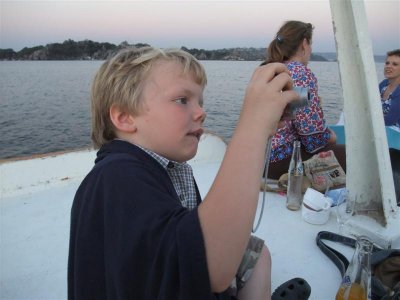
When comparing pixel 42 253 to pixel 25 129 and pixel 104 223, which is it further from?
pixel 25 129

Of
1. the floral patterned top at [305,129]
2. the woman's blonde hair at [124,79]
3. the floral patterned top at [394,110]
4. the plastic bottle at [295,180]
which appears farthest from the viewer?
the floral patterned top at [394,110]

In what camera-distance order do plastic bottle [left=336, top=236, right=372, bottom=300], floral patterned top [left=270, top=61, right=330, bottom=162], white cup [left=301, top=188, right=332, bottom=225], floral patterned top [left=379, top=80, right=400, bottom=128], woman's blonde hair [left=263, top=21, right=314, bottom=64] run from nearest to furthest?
plastic bottle [left=336, top=236, right=372, bottom=300], white cup [left=301, top=188, right=332, bottom=225], floral patterned top [left=270, top=61, right=330, bottom=162], woman's blonde hair [left=263, top=21, right=314, bottom=64], floral patterned top [left=379, top=80, right=400, bottom=128]

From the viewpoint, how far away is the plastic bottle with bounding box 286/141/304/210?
2.08 m

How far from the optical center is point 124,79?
976 millimetres

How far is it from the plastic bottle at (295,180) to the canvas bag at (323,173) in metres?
0.19

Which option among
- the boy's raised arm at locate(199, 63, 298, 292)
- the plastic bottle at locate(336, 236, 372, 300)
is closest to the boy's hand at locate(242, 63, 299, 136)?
the boy's raised arm at locate(199, 63, 298, 292)

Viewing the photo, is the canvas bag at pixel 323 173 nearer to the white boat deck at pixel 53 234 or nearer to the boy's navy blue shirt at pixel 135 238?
the white boat deck at pixel 53 234

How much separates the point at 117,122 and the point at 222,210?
474 millimetres

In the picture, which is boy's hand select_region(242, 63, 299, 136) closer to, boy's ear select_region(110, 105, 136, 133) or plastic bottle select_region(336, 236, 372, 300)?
boy's ear select_region(110, 105, 136, 133)

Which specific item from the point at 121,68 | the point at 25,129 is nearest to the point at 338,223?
the point at 121,68

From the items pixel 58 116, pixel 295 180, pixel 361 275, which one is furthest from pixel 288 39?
pixel 58 116

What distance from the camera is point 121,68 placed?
1005mm

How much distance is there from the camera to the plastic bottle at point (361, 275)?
119cm

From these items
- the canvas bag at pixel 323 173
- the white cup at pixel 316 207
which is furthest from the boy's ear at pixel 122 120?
the canvas bag at pixel 323 173
